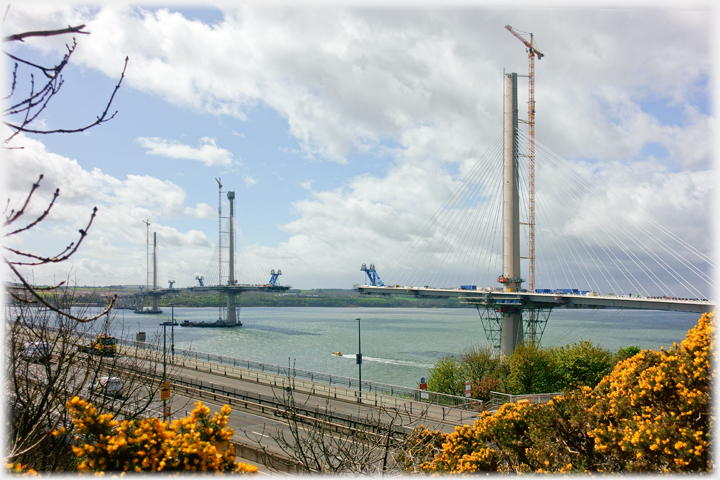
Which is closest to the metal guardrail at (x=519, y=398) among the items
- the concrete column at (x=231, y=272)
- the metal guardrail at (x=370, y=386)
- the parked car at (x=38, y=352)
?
the metal guardrail at (x=370, y=386)

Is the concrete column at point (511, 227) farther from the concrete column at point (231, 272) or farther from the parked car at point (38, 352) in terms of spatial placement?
the concrete column at point (231, 272)

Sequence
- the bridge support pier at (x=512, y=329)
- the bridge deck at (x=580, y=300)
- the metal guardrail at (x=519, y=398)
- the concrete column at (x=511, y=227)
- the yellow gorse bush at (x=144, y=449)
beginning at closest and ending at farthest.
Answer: the yellow gorse bush at (x=144, y=449)
the metal guardrail at (x=519, y=398)
the bridge deck at (x=580, y=300)
the concrete column at (x=511, y=227)
the bridge support pier at (x=512, y=329)

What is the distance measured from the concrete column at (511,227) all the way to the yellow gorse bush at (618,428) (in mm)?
32902

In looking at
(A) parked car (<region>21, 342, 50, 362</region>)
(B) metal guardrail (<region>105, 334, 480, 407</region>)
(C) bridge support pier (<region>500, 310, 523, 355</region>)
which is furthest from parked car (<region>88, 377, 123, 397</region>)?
(C) bridge support pier (<region>500, 310, 523, 355</region>)

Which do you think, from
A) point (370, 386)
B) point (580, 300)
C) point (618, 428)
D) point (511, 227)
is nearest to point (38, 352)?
point (618, 428)

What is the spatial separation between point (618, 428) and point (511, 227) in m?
35.9

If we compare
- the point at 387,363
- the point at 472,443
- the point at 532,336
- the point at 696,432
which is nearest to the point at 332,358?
the point at 387,363

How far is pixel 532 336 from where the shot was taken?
43812mm

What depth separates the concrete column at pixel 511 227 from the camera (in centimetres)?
4322

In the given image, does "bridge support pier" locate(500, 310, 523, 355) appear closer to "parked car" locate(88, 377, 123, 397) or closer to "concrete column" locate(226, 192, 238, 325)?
"parked car" locate(88, 377, 123, 397)

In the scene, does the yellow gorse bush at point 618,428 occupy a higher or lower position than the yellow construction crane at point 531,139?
lower

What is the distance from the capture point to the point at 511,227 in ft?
141

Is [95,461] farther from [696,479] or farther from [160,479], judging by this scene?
[696,479]

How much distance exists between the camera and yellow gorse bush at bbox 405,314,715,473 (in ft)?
24.4
